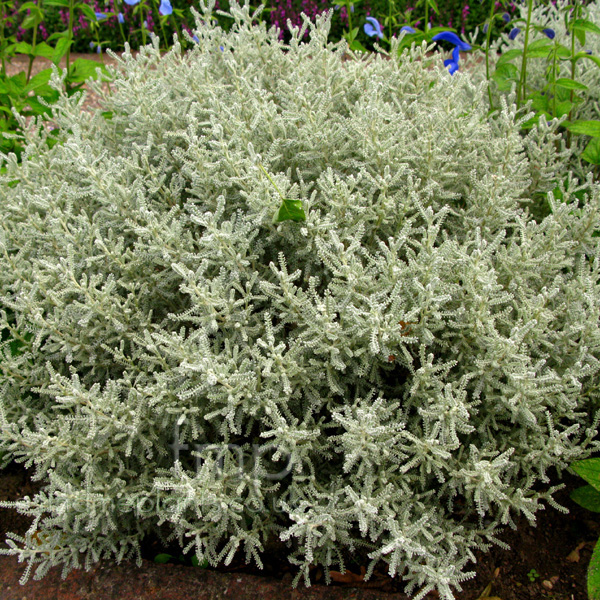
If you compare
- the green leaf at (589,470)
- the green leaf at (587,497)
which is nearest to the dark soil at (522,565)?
the green leaf at (587,497)

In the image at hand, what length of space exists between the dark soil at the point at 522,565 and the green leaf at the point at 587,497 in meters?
0.26

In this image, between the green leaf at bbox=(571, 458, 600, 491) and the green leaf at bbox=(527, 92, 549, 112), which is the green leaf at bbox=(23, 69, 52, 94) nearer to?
the green leaf at bbox=(527, 92, 549, 112)

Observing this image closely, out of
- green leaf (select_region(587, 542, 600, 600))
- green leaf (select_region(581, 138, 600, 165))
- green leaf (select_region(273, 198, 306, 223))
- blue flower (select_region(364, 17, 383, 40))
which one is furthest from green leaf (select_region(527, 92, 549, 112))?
green leaf (select_region(587, 542, 600, 600))

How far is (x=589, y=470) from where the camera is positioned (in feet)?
6.65

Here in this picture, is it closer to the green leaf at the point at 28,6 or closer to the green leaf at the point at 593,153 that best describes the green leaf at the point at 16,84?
the green leaf at the point at 28,6

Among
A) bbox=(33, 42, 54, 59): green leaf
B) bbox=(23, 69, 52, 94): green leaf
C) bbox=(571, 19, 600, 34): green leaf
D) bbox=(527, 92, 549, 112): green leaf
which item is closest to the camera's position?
bbox=(571, 19, 600, 34): green leaf

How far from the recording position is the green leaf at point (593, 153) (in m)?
2.62

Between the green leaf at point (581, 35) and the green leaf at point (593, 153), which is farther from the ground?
the green leaf at point (581, 35)

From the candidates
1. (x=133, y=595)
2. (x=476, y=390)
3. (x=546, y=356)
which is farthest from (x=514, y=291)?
(x=133, y=595)

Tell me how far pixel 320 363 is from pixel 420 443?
1.36 ft

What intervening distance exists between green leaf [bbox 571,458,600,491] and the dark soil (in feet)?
1.46

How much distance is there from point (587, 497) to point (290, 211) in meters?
1.57

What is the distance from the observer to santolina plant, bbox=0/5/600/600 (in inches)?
72.7

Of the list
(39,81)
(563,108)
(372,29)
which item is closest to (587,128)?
(563,108)
